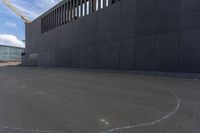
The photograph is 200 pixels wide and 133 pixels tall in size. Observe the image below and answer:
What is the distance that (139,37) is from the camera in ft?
70.5

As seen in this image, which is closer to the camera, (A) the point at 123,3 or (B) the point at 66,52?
(A) the point at 123,3

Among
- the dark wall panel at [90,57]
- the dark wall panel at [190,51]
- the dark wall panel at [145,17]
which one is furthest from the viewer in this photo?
the dark wall panel at [90,57]

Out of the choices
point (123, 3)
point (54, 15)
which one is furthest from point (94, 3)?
point (54, 15)

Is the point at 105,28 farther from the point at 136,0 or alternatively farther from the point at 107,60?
the point at 136,0

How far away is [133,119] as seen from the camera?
463 centimetres

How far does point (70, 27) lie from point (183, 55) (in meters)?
24.4

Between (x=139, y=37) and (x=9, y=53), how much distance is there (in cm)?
8916

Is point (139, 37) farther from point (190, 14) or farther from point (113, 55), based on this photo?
point (190, 14)

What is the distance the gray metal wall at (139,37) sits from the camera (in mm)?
16938

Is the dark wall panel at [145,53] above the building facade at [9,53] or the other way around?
the other way around

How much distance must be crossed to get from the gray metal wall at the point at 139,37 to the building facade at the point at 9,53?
2711 inches

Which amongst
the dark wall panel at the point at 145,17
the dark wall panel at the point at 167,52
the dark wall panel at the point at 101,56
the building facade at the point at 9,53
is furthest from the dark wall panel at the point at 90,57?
the building facade at the point at 9,53

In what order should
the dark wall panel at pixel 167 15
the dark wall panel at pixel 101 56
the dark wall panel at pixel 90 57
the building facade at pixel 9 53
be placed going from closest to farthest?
the dark wall panel at pixel 167 15 → the dark wall panel at pixel 101 56 → the dark wall panel at pixel 90 57 → the building facade at pixel 9 53

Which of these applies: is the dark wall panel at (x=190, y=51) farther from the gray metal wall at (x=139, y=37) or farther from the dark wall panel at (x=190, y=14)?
the dark wall panel at (x=190, y=14)
